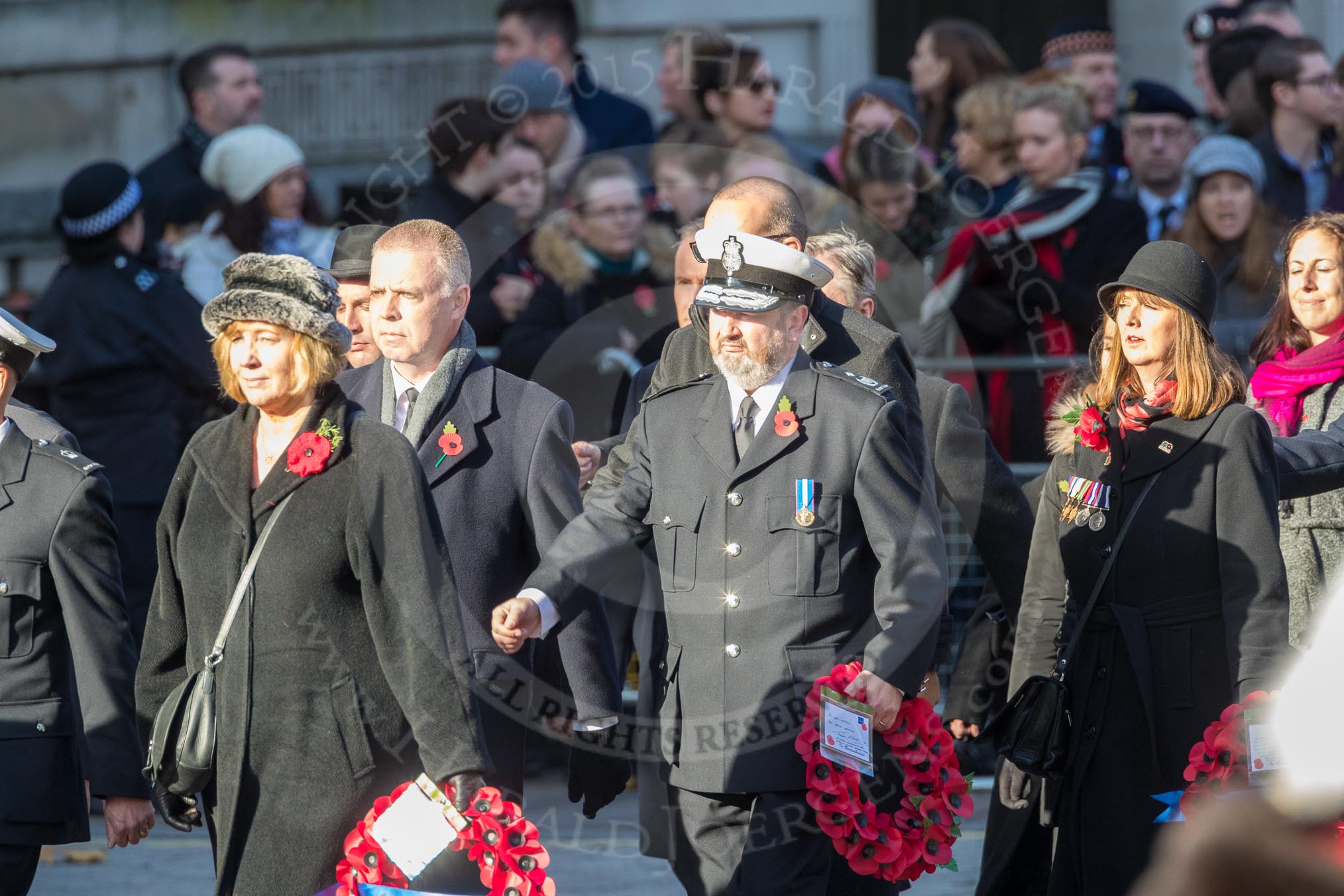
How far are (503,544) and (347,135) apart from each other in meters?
9.66

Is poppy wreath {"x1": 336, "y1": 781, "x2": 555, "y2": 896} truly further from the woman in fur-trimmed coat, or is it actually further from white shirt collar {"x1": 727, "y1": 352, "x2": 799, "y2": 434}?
the woman in fur-trimmed coat

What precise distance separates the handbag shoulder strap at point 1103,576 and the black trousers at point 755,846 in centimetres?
87

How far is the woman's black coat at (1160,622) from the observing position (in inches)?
203

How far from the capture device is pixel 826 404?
201 inches

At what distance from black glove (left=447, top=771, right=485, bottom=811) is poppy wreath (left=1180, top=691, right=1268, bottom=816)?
175cm

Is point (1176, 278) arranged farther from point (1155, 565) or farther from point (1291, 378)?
point (1291, 378)

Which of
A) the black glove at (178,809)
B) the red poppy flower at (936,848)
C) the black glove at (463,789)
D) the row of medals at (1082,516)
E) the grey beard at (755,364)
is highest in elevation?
the grey beard at (755,364)

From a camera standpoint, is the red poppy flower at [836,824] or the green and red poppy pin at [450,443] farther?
the green and red poppy pin at [450,443]

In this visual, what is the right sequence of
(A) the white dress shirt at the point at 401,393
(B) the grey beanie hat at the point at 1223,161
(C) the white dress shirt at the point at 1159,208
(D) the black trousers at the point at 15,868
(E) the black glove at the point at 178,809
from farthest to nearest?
1. (C) the white dress shirt at the point at 1159,208
2. (B) the grey beanie hat at the point at 1223,161
3. (A) the white dress shirt at the point at 401,393
4. (D) the black trousers at the point at 15,868
5. (E) the black glove at the point at 178,809

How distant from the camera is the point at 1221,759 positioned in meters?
4.96

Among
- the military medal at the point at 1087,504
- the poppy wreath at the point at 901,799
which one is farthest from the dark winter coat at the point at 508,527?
the military medal at the point at 1087,504

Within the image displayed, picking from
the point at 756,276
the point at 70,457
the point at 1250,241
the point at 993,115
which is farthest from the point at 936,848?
the point at 993,115

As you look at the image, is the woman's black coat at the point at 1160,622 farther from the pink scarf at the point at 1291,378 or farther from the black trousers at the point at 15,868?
the black trousers at the point at 15,868

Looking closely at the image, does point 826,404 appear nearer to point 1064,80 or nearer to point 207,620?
point 207,620
